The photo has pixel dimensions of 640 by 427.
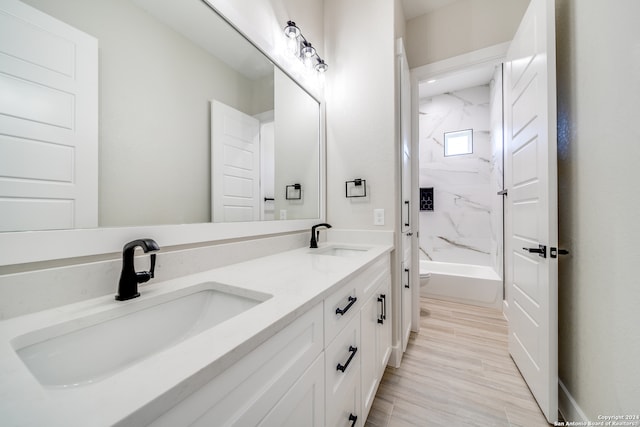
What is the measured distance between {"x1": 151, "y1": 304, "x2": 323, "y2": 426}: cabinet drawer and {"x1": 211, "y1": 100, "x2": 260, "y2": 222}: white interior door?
2.15 feet

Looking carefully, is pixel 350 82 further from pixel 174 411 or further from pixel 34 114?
pixel 174 411

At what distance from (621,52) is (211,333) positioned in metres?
1.63

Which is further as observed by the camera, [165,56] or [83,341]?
[165,56]

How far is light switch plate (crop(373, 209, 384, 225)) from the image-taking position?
5.45ft

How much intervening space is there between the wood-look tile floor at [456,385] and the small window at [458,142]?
7.64ft

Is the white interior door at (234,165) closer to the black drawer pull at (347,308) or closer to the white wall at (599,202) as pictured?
the black drawer pull at (347,308)

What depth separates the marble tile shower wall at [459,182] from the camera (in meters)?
3.24

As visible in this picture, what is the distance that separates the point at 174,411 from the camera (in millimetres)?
334

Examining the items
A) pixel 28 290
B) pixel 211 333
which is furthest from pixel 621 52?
pixel 28 290

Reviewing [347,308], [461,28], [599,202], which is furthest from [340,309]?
[461,28]

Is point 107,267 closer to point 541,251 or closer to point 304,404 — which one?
point 304,404

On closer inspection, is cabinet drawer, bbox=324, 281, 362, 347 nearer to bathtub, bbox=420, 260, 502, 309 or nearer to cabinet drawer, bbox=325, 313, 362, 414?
cabinet drawer, bbox=325, 313, 362, 414

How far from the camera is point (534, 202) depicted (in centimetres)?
128

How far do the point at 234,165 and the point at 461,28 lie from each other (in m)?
2.16
